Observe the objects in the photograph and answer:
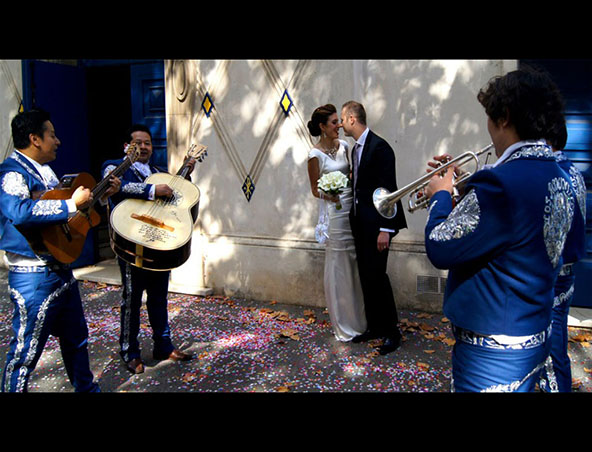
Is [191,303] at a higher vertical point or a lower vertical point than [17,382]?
lower

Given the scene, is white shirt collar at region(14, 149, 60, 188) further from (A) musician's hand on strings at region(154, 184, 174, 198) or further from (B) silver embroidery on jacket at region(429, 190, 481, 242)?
(B) silver embroidery on jacket at region(429, 190, 481, 242)

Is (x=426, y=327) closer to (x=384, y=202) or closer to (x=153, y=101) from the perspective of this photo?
(x=384, y=202)

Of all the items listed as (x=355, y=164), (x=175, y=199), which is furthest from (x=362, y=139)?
(x=175, y=199)

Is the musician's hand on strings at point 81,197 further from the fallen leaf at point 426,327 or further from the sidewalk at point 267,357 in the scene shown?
the fallen leaf at point 426,327

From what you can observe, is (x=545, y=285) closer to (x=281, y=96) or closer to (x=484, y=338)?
(x=484, y=338)

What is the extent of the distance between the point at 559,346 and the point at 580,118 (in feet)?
11.1

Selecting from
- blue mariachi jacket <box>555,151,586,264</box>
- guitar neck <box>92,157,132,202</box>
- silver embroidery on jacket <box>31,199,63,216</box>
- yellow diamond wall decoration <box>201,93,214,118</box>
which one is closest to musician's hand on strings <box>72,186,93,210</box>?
silver embroidery on jacket <box>31,199,63,216</box>

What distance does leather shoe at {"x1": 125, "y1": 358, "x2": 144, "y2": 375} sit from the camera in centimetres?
416

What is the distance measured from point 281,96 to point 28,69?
427 centimetres

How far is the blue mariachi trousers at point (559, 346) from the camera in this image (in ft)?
9.69

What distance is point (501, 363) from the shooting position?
1906 mm

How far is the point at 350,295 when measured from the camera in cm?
486
